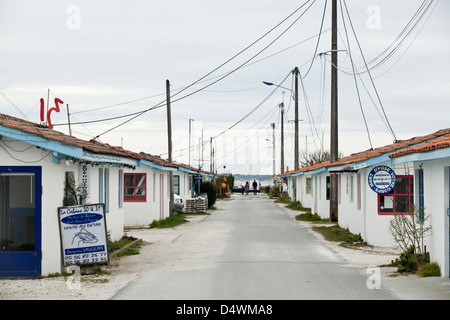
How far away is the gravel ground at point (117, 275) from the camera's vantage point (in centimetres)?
1143

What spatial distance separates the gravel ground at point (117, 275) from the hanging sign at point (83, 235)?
18.9 inches

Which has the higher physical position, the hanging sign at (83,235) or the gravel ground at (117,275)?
the hanging sign at (83,235)

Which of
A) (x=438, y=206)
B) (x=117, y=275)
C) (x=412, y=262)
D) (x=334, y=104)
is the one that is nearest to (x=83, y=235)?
(x=117, y=275)

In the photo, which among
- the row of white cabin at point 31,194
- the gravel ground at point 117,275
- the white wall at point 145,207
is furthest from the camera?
the white wall at point 145,207

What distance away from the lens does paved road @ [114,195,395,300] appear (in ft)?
36.2

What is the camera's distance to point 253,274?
1331 centimetres

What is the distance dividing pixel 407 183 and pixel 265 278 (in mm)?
8251

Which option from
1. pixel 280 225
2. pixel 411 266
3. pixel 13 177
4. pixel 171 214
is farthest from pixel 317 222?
pixel 13 177

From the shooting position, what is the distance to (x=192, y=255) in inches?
678

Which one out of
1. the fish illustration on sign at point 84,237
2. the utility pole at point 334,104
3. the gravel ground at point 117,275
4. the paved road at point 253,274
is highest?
the utility pole at point 334,104

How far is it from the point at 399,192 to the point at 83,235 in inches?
391

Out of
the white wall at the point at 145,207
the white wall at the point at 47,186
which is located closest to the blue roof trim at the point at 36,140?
the white wall at the point at 47,186

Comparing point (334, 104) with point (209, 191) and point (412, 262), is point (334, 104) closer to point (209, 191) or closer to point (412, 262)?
point (412, 262)

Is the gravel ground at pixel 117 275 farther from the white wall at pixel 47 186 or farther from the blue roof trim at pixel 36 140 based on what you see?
the blue roof trim at pixel 36 140
